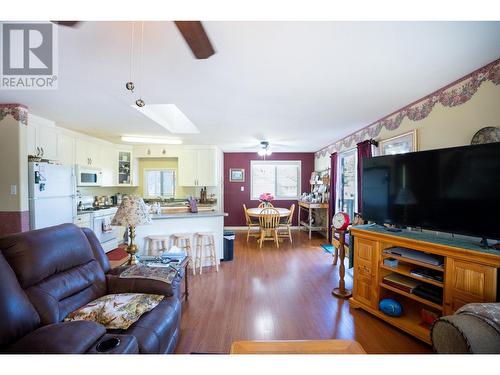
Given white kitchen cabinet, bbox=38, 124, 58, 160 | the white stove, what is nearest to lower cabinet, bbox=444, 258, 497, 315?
the white stove

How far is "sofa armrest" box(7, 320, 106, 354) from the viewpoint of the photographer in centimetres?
89

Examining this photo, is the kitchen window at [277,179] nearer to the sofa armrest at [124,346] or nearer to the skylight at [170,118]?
the skylight at [170,118]

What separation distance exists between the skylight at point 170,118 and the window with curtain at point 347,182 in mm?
2957

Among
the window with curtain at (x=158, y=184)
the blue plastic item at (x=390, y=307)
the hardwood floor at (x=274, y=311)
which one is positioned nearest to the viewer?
the hardwood floor at (x=274, y=311)

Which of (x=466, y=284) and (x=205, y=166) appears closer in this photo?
(x=466, y=284)

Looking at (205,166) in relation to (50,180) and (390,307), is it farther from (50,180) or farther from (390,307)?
(390,307)

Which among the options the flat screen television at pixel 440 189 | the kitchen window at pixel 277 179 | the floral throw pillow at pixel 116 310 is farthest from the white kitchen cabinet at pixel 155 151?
the flat screen television at pixel 440 189

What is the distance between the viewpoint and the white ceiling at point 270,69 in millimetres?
1270

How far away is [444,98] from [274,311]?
271 centimetres

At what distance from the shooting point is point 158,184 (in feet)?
17.2

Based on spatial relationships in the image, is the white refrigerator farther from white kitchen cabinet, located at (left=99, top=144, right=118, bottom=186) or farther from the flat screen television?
the flat screen television

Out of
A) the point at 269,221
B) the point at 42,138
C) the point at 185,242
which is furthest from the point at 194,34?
the point at 269,221
